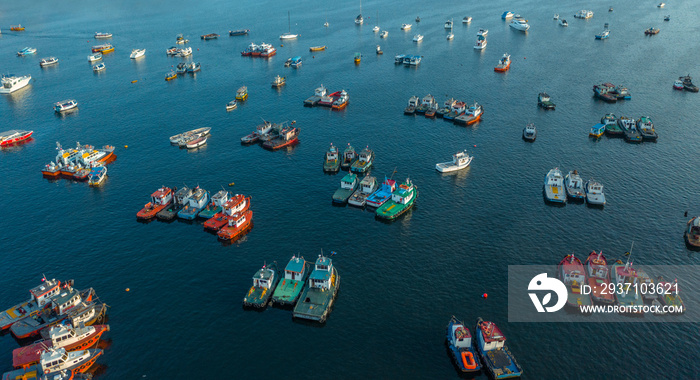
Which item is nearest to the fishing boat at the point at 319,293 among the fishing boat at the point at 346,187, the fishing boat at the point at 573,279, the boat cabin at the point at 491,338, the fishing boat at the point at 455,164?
the boat cabin at the point at 491,338

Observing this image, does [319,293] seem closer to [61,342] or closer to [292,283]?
[292,283]

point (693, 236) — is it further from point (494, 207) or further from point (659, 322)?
point (494, 207)

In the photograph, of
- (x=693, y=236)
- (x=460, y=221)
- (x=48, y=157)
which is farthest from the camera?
(x=48, y=157)

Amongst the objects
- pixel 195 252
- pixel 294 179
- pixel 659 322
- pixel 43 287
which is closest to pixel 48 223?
pixel 43 287

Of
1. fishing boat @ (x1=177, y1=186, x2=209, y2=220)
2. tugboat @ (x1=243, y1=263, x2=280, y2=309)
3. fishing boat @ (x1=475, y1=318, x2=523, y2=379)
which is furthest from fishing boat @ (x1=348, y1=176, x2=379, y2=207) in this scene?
fishing boat @ (x1=475, y1=318, x2=523, y2=379)

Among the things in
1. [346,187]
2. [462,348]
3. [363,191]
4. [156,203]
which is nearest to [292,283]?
[462,348]

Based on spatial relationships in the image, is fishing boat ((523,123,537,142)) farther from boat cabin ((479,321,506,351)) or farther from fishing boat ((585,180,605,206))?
boat cabin ((479,321,506,351))

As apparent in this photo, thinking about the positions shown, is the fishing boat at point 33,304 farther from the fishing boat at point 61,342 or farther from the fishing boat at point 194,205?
the fishing boat at point 194,205
